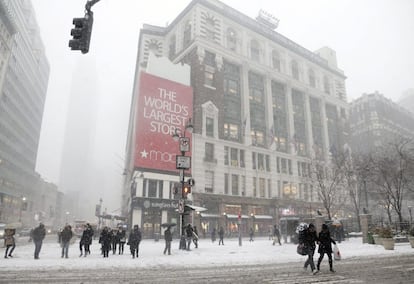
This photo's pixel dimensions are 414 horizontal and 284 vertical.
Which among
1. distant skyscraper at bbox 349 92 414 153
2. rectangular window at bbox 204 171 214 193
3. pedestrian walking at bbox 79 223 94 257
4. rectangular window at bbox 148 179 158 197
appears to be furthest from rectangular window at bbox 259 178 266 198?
distant skyscraper at bbox 349 92 414 153

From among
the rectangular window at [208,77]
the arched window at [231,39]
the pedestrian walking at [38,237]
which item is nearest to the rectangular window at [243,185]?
the rectangular window at [208,77]

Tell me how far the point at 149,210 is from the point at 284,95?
3913 cm

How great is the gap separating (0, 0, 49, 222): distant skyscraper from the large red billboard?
49.8 meters

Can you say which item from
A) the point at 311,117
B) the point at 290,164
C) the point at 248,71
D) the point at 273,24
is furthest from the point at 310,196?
the point at 273,24

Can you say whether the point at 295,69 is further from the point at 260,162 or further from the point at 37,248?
the point at 37,248

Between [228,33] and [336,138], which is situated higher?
[228,33]

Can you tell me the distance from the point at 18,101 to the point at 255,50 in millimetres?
73809

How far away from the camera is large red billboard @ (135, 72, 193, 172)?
45.0 meters

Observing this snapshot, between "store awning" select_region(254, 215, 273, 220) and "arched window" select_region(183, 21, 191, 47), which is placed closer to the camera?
"store awning" select_region(254, 215, 273, 220)

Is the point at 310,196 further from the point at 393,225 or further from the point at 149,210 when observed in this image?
the point at 149,210

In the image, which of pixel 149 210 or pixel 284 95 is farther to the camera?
pixel 284 95

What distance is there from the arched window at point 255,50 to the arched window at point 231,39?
4.82 metres

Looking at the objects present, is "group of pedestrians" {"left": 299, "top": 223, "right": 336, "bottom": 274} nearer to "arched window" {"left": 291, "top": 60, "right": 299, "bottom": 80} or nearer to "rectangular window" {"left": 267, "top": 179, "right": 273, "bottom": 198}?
"rectangular window" {"left": 267, "top": 179, "right": 273, "bottom": 198}

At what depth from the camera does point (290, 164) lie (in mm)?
60156
